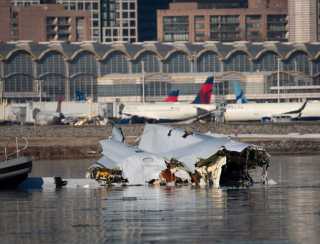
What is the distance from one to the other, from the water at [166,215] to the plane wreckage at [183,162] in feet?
4.01

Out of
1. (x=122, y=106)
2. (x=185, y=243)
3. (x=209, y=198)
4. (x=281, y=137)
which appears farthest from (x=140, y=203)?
(x=122, y=106)

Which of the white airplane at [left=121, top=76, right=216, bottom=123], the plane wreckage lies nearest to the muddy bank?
the plane wreckage

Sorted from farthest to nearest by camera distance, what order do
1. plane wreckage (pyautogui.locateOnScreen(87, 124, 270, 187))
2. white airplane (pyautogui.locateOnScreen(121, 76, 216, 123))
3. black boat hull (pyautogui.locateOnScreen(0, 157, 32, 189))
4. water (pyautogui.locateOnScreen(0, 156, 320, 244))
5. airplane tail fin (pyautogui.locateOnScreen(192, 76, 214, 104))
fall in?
1. airplane tail fin (pyautogui.locateOnScreen(192, 76, 214, 104))
2. white airplane (pyautogui.locateOnScreen(121, 76, 216, 123))
3. black boat hull (pyautogui.locateOnScreen(0, 157, 32, 189))
4. plane wreckage (pyautogui.locateOnScreen(87, 124, 270, 187))
5. water (pyautogui.locateOnScreen(0, 156, 320, 244))

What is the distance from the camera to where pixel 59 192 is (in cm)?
6431

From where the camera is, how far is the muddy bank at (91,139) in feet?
335

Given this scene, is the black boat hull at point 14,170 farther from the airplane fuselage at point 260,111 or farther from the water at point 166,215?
the airplane fuselage at point 260,111

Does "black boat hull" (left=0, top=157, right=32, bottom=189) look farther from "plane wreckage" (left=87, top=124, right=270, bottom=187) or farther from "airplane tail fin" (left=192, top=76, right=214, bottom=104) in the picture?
"airplane tail fin" (left=192, top=76, right=214, bottom=104)

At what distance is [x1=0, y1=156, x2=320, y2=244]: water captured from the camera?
46375mm

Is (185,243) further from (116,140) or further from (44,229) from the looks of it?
(116,140)

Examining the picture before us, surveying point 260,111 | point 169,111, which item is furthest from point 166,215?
point 169,111

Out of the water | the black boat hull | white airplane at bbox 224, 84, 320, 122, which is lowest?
white airplane at bbox 224, 84, 320, 122

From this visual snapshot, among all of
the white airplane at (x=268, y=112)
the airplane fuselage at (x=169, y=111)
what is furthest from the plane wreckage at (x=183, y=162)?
the airplane fuselage at (x=169, y=111)

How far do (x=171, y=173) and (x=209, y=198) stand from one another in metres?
7.63

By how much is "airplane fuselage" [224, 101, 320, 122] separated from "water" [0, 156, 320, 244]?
111m
